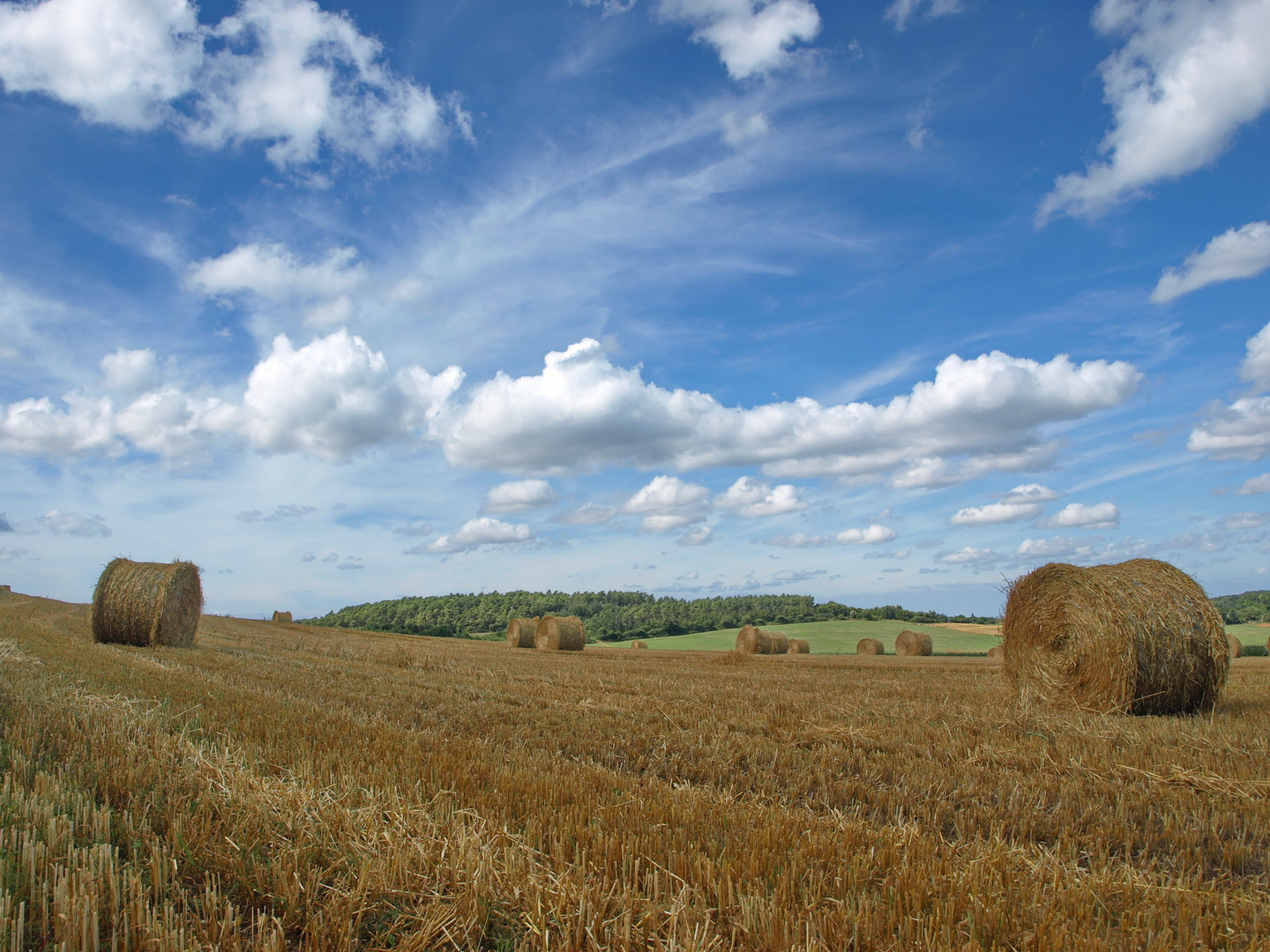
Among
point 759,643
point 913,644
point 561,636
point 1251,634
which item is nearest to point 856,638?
point 913,644

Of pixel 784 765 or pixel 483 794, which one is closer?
pixel 483 794

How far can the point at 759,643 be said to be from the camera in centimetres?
3081

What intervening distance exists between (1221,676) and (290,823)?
10.7 metres

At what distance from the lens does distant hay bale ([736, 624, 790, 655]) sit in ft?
101

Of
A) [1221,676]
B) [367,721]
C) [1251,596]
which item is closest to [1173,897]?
[367,721]

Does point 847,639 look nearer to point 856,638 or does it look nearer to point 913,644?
point 856,638

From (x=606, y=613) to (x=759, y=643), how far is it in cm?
3978

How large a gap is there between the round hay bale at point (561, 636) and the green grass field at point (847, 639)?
706cm

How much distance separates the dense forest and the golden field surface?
44843 mm

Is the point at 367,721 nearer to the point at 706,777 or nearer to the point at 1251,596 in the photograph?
the point at 706,777

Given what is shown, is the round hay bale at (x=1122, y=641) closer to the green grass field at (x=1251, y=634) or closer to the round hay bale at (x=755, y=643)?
the round hay bale at (x=755, y=643)

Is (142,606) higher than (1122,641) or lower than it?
higher

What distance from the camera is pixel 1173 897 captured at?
2.95 meters

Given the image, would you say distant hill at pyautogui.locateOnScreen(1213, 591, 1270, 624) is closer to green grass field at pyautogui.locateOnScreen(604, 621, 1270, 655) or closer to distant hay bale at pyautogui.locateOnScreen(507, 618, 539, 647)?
green grass field at pyautogui.locateOnScreen(604, 621, 1270, 655)
